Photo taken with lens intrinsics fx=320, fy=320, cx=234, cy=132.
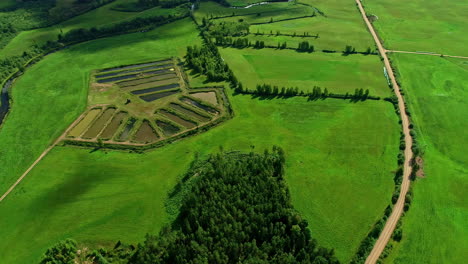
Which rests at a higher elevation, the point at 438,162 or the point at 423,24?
the point at 423,24

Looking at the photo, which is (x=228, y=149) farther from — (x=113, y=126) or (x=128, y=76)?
(x=128, y=76)

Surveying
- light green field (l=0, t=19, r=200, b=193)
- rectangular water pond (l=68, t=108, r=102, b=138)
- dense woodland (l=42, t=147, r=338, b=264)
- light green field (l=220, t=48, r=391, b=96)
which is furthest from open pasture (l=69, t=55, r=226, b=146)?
dense woodland (l=42, t=147, r=338, b=264)

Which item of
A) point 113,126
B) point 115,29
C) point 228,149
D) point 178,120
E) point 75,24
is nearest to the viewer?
point 228,149

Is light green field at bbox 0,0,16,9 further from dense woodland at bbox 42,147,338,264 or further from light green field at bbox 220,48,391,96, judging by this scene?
dense woodland at bbox 42,147,338,264

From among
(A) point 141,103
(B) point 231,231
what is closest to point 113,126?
(A) point 141,103

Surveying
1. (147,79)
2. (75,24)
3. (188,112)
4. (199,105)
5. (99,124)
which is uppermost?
(75,24)

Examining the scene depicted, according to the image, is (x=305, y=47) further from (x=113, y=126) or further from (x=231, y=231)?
(x=231, y=231)

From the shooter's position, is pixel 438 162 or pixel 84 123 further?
pixel 84 123

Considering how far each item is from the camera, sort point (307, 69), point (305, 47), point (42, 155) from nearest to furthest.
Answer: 1. point (42, 155)
2. point (307, 69)
3. point (305, 47)
